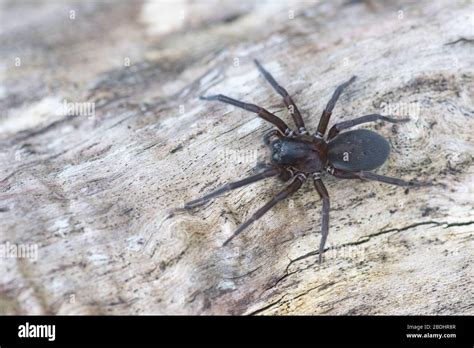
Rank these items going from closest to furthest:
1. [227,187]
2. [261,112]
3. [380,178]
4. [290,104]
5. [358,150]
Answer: [227,187], [380,178], [358,150], [261,112], [290,104]

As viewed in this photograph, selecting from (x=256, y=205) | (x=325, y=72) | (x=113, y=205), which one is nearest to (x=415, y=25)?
(x=325, y=72)

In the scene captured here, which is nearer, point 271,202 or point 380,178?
point 271,202

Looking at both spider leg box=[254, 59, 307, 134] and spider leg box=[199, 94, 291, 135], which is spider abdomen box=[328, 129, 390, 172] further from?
spider leg box=[199, 94, 291, 135]

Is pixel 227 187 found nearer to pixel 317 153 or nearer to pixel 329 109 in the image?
pixel 317 153

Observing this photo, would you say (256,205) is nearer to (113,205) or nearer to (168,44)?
(113,205)

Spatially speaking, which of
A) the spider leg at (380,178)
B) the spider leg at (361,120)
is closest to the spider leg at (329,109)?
the spider leg at (361,120)

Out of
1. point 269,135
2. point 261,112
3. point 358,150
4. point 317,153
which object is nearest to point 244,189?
point 269,135

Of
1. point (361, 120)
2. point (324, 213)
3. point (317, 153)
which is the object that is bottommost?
point (324, 213)
